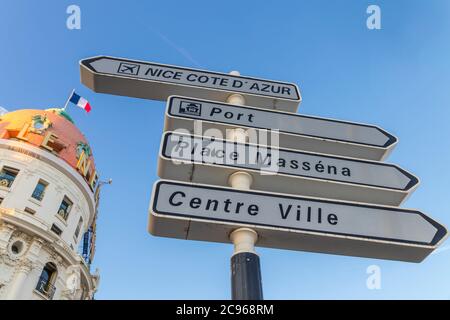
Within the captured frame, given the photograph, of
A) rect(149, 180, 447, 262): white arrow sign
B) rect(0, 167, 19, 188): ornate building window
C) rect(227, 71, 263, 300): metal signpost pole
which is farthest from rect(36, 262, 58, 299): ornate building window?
rect(227, 71, 263, 300): metal signpost pole

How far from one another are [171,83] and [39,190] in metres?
21.7

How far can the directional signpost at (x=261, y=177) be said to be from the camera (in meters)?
3.19

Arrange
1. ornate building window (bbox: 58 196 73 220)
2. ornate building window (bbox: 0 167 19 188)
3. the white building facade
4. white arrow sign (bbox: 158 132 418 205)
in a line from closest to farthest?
white arrow sign (bbox: 158 132 418 205) → the white building facade → ornate building window (bbox: 0 167 19 188) → ornate building window (bbox: 58 196 73 220)

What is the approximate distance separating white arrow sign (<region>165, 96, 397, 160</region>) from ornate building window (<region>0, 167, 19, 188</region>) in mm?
21947

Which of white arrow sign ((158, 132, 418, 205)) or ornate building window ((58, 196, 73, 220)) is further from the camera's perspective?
ornate building window ((58, 196, 73, 220))

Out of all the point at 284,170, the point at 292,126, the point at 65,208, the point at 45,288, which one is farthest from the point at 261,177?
the point at 65,208

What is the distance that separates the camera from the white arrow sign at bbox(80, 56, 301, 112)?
5.04m

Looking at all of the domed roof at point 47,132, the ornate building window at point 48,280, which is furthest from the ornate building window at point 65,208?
the ornate building window at point 48,280

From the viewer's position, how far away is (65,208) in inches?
992

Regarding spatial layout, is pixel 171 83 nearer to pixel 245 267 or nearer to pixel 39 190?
pixel 245 267

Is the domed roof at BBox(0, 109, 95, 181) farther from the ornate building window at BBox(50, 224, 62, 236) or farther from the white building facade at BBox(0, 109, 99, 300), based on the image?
the ornate building window at BBox(50, 224, 62, 236)

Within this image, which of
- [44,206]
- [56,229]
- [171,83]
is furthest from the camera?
[56,229]
